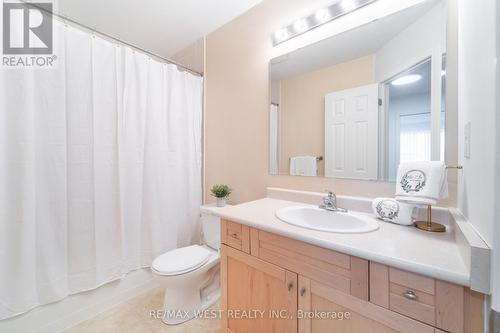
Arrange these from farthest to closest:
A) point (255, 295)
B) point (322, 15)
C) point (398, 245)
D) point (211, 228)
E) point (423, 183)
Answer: point (211, 228)
point (322, 15)
point (255, 295)
point (423, 183)
point (398, 245)

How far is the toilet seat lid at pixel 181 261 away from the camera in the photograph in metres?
1.32

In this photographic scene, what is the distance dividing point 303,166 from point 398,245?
773 millimetres

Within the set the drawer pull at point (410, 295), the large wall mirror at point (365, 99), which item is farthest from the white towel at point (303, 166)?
the drawer pull at point (410, 295)

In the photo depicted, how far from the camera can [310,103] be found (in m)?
1.37

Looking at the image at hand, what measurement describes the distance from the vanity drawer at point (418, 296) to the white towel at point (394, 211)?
1.24 feet

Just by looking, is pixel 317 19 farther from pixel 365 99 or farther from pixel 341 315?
pixel 341 315

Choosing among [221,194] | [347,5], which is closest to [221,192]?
Answer: [221,194]

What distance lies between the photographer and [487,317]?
520 mm

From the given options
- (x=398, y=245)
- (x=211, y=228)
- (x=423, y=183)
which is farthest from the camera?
(x=211, y=228)

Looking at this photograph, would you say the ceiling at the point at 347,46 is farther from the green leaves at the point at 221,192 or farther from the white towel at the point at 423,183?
the green leaves at the point at 221,192

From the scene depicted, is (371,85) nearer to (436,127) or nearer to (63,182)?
(436,127)

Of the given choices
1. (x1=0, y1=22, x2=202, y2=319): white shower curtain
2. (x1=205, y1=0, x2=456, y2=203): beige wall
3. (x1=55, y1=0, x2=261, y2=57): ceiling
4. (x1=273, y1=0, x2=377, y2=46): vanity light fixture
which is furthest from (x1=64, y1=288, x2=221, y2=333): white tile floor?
(x1=55, y1=0, x2=261, y2=57): ceiling

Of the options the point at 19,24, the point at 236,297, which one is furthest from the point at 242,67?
the point at 236,297

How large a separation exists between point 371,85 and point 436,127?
0.38m
